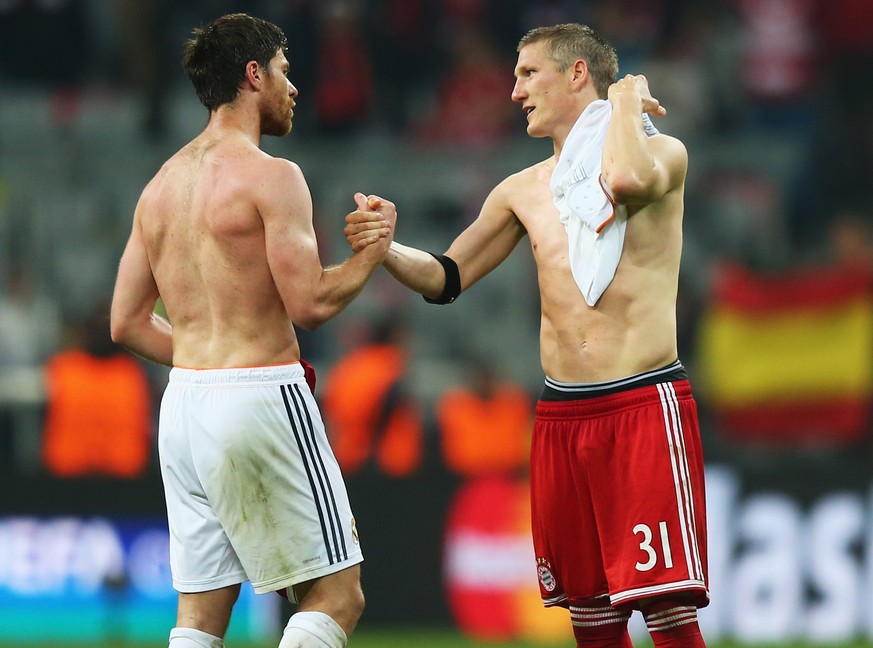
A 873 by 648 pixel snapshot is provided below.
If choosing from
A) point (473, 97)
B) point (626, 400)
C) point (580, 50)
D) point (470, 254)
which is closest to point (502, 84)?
point (473, 97)

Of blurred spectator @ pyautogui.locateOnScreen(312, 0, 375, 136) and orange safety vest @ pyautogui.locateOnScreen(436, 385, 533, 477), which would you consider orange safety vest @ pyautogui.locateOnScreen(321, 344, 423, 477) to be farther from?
blurred spectator @ pyautogui.locateOnScreen(312, 0, 375, 136)

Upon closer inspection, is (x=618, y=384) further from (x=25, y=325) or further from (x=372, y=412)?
(x=25, y=325)

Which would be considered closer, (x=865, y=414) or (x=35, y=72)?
(x=865, y=414)

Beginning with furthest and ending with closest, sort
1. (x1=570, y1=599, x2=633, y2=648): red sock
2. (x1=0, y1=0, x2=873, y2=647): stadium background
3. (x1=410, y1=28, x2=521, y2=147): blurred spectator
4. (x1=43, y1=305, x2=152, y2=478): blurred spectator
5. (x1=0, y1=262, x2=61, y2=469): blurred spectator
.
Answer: (x1=410, y1=28, x2=521, y2=147): blurred spectator < (x1=0, y1=262, x2=61, y2=469): blurred spectator < (x1=43, y1=305, x2=152, y2=478): blurred spectator < (x1=0, y1=0, x2=873, y2=647): stadium background < (x1=570, y1=599, x2=633, y2=648): red sock

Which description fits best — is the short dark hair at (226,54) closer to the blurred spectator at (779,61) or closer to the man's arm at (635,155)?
the man's arm at (635,155)

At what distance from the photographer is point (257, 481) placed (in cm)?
552

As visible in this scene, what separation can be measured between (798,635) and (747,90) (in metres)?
6.38

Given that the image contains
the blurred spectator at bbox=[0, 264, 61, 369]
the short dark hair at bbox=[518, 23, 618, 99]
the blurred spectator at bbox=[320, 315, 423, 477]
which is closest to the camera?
the short dark hair at bbox=[518, 23, 618, 99]

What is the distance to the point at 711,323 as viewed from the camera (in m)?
12.4

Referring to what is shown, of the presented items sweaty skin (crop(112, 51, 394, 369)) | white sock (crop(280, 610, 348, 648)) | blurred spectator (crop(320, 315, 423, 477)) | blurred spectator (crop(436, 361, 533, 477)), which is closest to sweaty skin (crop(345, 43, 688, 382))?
sweaty skin (crop(112, 51, 394, 369))

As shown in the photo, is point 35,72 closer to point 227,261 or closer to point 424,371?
point 424,371

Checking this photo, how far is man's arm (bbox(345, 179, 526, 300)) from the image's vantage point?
6340 millimetres

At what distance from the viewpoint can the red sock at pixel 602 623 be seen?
5930 mm

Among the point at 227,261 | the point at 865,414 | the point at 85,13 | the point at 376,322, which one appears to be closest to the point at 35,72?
the point at 85,13
